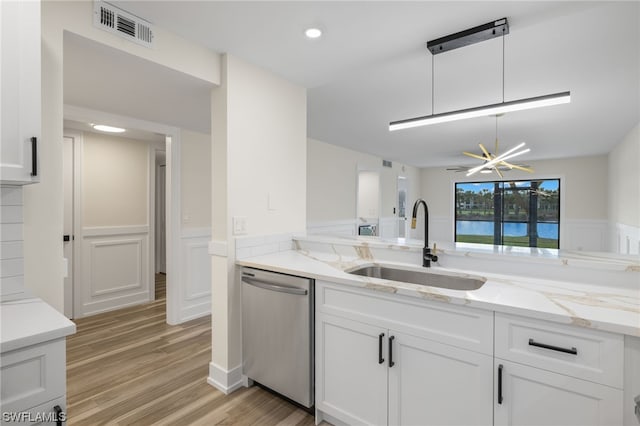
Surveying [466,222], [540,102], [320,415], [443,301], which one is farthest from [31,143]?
[466,222]

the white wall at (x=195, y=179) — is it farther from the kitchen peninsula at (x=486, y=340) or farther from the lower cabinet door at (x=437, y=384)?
the lower cabinet door at (x=437, y=384)

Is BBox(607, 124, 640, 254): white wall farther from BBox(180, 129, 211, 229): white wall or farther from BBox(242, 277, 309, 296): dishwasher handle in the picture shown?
BBox(180, 129, 211, 229): white wall

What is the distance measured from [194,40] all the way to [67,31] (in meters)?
0.71

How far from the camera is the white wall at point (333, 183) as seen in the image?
207 inches

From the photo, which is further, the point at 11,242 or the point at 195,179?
the point at 195,179

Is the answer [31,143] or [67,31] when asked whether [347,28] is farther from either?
[31,143]

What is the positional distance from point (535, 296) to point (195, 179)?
3.54m

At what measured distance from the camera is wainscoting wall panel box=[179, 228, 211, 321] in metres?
3.69

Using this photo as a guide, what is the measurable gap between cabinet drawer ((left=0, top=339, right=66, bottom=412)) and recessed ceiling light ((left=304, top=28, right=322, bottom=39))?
200 centimetres

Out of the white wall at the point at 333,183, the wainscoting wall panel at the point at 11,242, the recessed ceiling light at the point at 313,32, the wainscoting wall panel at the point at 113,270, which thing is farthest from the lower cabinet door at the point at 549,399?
the wainscoting wall panel at the point at 113,270

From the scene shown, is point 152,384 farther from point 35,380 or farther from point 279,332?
point 35,380

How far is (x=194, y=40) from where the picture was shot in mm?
2125

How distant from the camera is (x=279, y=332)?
207 cm

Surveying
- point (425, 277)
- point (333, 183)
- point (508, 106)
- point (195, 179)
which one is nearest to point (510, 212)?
point (333, 183)
